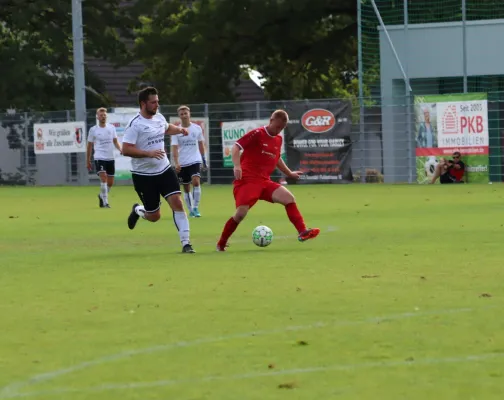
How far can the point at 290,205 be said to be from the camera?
52.7 feet

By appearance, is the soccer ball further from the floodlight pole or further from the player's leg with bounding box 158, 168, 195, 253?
the floodlight pole

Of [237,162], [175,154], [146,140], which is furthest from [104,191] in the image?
[237,162]

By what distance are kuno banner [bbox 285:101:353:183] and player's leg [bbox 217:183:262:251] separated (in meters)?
23.6

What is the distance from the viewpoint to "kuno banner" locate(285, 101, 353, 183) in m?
39.8

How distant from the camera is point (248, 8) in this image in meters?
48.6

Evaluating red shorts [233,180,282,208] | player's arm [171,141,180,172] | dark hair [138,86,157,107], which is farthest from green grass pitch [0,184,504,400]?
player's arm [171,141,180,172]

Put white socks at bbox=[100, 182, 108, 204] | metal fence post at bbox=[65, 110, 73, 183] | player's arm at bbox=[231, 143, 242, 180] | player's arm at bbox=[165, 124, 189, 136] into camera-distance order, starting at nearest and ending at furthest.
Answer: player's arm at bbox=[231, 143, 242, 180] < player's arm at bbox=[165, 124, 189, 136] < white socks at bbox=[100, 182, 108, 204] < metal fence post at bbox=[65, 110, 73, 183]

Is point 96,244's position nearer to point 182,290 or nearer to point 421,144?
point 182,290

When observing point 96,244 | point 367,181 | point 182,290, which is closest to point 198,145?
point 96,244

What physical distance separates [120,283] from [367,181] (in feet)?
93.3

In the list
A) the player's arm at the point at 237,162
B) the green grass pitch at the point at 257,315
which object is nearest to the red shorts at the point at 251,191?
the player's arm at the point at 237,162

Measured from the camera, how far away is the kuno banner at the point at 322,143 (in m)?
39.8

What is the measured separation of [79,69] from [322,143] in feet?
30.8

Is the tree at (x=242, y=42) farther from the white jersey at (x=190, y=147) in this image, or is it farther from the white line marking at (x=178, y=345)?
the white line marking at (x=178, y=345)
